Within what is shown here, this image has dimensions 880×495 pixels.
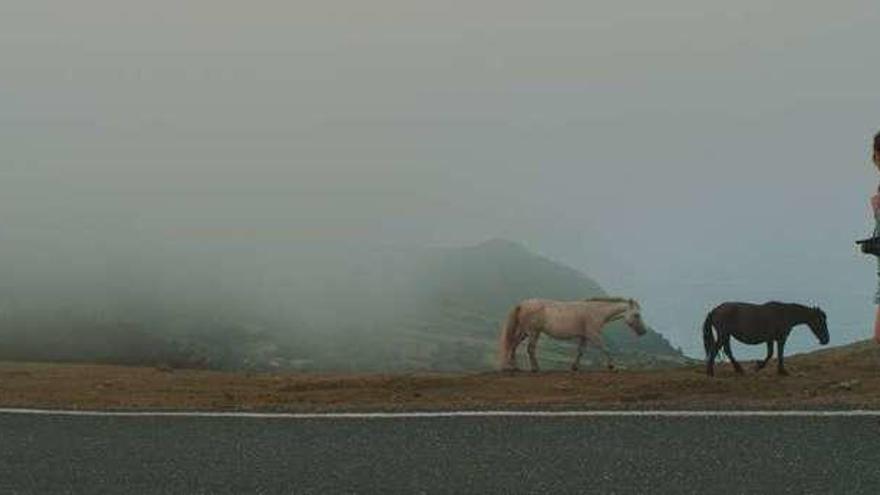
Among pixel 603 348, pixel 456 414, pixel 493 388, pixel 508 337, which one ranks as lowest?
pixel 493 388

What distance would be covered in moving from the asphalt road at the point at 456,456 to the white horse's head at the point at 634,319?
19.1m

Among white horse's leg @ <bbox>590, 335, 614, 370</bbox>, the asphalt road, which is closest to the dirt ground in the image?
white horse's leg @ <bbox>590, 335, 614, 370</bbox>

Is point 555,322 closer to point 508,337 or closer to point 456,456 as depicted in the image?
point 508,337

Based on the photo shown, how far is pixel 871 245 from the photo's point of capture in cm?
891

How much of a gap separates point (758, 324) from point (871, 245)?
1079 centimetres

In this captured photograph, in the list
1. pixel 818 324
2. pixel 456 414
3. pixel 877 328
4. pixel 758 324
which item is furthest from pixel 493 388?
pixel 877 328

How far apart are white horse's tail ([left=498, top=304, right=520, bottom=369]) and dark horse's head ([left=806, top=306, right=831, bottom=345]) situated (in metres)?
8.25

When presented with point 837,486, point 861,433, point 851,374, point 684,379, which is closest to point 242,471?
point 837,486

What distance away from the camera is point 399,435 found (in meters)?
9.03

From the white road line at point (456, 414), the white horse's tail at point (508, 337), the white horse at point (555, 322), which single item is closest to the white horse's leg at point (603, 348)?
the white horse at point (555, 322)

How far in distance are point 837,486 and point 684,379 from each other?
13.7 metres

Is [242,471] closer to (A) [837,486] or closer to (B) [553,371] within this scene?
(A) [837,486]

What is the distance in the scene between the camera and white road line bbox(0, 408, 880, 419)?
9.30m

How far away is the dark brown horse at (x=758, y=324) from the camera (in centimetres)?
1934
